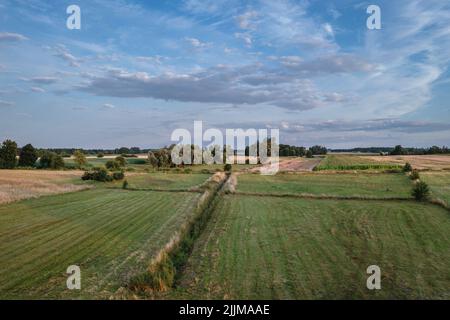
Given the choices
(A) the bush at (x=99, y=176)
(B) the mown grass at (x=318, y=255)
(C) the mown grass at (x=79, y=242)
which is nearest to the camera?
(B) the mown grass at (x=318, y=255)

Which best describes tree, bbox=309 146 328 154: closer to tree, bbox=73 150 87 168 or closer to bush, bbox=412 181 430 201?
tree, bbox=73 150 87 168

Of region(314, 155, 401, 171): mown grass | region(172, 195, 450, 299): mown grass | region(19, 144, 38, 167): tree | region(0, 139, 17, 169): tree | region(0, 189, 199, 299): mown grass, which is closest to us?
region(172, 195, 450, 299): mown grass

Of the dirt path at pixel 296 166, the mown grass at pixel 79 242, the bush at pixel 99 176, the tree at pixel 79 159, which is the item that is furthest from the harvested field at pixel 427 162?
the tree at pixel 79 159

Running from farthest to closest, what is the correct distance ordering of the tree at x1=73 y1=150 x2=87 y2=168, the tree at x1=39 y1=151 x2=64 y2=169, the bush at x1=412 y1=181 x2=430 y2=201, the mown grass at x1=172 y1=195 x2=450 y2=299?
the tree at x1=73 y1=150 x2=87 y2=168 < the tree at x1=39 y1=151 x2=64 y2=169 < the bush at x1=412 y1=181 x2=430 y2=201 < the mown grass at x1=172 y1=195 x2=450 y2=299

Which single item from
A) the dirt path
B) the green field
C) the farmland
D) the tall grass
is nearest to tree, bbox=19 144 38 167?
the green field

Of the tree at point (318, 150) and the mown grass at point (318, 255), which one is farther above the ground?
the tree at point (318, 150)

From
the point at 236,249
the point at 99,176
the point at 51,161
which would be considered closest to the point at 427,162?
the point at 99,176

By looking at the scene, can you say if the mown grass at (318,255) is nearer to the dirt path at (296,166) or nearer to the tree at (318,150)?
the dirt path at (296,166)
